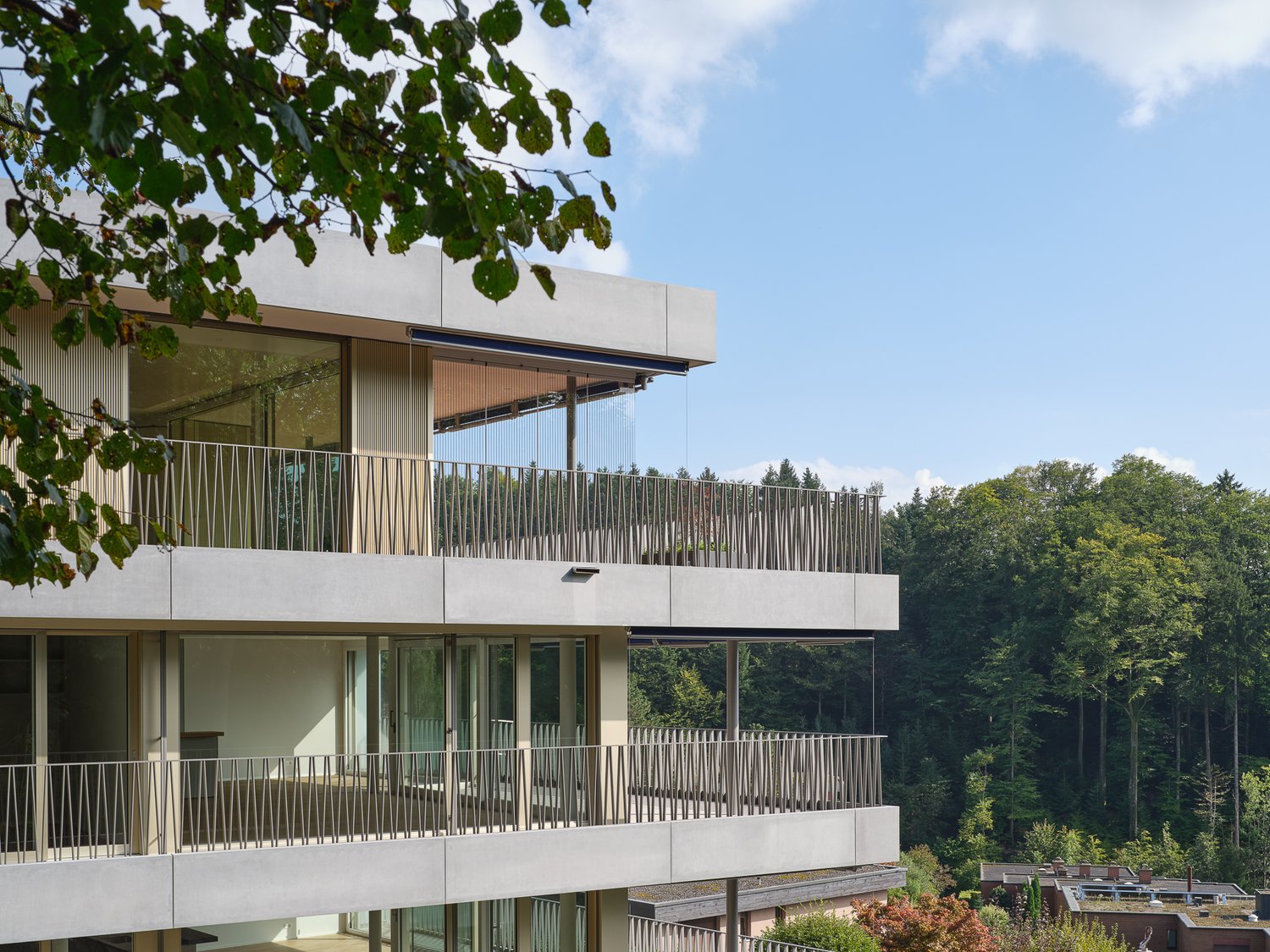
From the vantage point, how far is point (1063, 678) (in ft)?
244

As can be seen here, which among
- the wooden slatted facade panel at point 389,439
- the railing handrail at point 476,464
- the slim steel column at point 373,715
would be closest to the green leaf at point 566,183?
the railing handrail at point 476,464

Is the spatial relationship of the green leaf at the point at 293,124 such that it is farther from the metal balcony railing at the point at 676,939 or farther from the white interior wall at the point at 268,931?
the metal balcony railing at the point at 676,939

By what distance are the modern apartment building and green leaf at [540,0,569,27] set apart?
8147 mm

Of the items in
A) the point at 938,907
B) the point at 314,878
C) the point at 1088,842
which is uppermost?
the point at 314,878

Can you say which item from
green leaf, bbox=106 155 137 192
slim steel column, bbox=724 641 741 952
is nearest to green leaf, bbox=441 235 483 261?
green leaf, bbox=106 155 137 192

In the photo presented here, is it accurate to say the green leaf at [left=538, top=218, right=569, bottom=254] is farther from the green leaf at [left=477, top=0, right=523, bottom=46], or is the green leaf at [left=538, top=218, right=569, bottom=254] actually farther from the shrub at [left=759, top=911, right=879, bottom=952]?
the shrub at [left=759, top=911, right=879, bottom=952]

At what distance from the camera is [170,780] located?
→ 1299cm

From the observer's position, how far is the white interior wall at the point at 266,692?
13.7 m

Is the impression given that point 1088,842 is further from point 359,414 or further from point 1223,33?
point 359,414

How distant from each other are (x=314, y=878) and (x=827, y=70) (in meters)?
70.8

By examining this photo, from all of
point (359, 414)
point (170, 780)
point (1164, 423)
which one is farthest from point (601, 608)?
point (1164, 423)

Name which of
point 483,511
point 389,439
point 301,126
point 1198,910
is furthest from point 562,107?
Answer: point 1198,910

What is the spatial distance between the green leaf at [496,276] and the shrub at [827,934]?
22.2 metres

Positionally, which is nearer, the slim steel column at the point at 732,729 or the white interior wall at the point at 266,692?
the white interior wall at the point at 266,692
